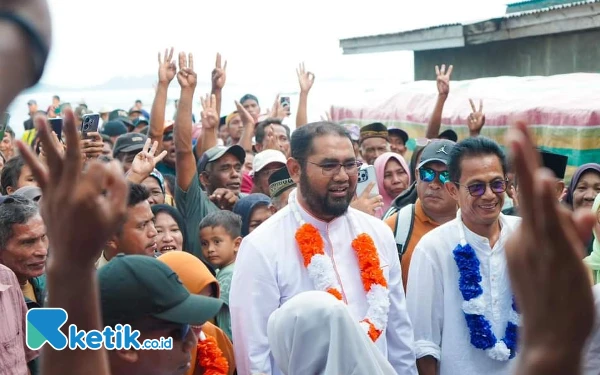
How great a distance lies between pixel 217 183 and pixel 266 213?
53.9 inches

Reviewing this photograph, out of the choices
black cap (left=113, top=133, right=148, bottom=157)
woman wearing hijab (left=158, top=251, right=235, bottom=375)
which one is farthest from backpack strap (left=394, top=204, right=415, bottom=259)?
black cap (left=113, top=133, right=148, bottom=157)

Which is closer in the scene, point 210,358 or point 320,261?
point 210,358

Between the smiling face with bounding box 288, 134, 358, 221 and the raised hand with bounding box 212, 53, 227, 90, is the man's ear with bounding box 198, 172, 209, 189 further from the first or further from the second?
the smiling face with bounding box 288, 134, 358, 221

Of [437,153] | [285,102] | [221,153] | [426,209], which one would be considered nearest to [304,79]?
[285,102]

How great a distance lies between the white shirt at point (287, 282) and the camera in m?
4.41

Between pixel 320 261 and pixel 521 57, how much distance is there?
10174mm

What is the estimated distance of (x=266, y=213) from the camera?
20.3 ft

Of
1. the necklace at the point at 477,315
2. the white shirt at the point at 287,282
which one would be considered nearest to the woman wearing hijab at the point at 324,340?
the white shirt at the point at 287,282

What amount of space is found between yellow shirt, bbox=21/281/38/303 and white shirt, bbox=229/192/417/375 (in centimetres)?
98

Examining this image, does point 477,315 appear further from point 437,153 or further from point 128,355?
point 128,355

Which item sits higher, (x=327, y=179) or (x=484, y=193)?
(x=327, y=179)

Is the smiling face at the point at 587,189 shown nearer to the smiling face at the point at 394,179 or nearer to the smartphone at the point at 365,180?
the smiling face at the point at 394,179

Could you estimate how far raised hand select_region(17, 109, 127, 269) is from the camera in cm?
160

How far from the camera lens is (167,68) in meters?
8.65
